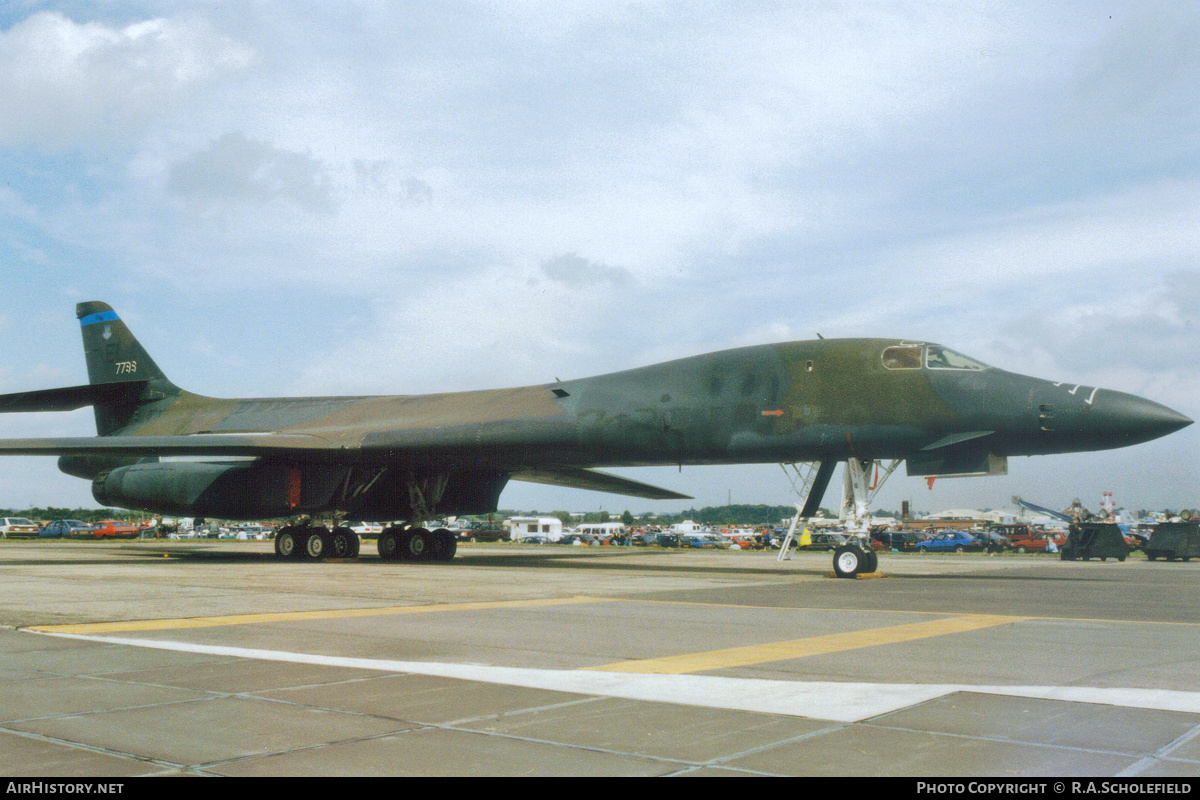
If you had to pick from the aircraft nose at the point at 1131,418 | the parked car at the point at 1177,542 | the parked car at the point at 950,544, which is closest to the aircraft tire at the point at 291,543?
the aircraft nose at the point at 1131,418

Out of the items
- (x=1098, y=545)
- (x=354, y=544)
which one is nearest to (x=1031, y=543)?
(x=1098, y=545)

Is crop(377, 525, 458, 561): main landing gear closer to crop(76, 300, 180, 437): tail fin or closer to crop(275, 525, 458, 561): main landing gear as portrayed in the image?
crop(275, 525, 458, 561): main landing gear

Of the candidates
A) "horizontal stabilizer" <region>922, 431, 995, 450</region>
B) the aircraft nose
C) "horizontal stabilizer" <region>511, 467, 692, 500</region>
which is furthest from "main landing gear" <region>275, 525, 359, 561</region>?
the aircraft nose

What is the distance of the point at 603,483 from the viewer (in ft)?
80.3

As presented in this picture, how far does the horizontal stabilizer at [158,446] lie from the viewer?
1762 centimetres

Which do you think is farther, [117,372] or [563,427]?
[117,372]

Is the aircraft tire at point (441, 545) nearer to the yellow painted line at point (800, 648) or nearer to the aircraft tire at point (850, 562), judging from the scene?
→ the aircraft tire at point (850, 562)

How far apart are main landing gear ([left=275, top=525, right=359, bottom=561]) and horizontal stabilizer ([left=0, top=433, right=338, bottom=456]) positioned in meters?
2.34

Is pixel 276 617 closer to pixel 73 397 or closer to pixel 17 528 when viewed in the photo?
pixel 73 397

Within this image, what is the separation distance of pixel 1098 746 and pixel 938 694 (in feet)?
3.58

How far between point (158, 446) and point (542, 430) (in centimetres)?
715

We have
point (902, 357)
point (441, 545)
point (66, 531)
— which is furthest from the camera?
point (66, 531)

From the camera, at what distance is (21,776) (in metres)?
3.25
